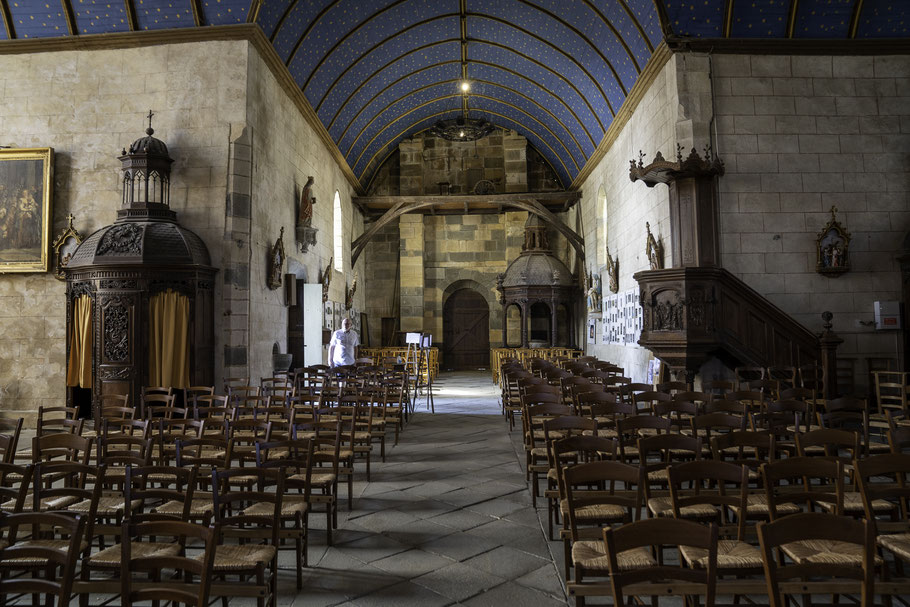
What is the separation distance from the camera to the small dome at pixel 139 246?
9266 millimetres

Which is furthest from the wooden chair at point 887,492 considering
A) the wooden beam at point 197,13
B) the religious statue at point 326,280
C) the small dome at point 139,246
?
the religious statue at point 326,280

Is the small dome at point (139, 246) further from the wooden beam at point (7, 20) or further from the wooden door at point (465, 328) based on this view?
the wooden door at point (465, 328)

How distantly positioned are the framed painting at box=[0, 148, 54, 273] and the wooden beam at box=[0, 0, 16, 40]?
6.69ft

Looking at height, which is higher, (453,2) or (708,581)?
(453,2)

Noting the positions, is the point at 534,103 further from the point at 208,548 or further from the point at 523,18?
the point at 208,548

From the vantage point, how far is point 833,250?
404 inches

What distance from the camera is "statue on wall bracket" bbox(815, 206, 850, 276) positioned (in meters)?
10.2

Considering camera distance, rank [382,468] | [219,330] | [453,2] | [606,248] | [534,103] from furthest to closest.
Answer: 1. [534,103]
2. [606,248]
3. [453,2]
4. [219,330]
5. [382,468]

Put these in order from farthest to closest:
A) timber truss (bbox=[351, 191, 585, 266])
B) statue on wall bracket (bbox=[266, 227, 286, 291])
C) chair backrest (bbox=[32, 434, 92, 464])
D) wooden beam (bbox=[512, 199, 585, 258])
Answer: timber truss (bbox=[351, 191, 585, 266]), wooden beam (bbox=[512, 199, 585, 258]), statue on wall bracket (bbox=[266, 227, 286, 291]), chair backrest (bbox=[32, 434, 92, 464])

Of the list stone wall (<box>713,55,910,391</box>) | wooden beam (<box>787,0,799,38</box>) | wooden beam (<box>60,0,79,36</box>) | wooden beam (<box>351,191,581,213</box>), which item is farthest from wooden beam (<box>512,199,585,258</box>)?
wooden beam (<box>60,0,79,36</box>)

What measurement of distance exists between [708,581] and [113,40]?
1213 cm

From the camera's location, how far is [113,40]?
35.2 feet

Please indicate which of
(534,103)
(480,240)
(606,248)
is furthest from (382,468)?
(480,240)

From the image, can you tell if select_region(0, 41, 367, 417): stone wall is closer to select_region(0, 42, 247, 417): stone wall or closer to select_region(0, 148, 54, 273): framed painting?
select_region(0, 42, 247, 417): stone wall
